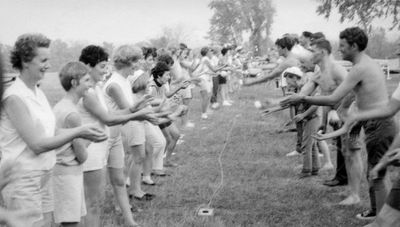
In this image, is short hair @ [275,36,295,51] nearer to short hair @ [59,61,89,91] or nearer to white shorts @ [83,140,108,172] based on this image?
white shorts @ [83,140,108,172]

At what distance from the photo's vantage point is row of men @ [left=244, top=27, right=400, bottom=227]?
3554 millimetres

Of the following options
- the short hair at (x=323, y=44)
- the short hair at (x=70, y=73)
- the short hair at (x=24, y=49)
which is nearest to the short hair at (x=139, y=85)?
the short hair at (x=70, y=73)

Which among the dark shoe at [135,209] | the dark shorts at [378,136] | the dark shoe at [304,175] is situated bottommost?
the dark shoe at [304,175]

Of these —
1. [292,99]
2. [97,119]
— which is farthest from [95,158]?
[292,99]

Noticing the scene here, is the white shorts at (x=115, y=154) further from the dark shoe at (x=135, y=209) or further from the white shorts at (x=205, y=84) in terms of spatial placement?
the white shorts at (x=205, y=84)

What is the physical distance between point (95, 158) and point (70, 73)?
2.70ft

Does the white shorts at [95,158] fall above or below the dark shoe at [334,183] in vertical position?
above

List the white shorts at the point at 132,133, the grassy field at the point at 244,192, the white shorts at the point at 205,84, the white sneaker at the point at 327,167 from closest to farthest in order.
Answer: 1. the grassy field at the point at 244,192
2. the white shorts at the point at 132,133
3. the white sneaker at the point at 327,167
4. the white shorts at the point at 205,84

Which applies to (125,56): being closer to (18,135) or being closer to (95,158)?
(95,158)

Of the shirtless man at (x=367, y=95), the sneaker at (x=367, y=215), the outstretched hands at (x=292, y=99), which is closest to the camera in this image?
the shirtless man at (x=367, y=95)

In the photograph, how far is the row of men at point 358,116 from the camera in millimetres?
3554

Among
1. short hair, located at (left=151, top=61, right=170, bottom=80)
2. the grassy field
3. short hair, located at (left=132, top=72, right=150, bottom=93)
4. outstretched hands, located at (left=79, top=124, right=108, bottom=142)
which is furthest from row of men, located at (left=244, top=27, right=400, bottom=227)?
outstretched hands, located at (left=79, top=124, right=108, bottom=142)

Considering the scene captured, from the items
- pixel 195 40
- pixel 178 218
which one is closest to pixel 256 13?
pixel 195 40

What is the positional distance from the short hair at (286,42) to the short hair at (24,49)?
506 centimetres
